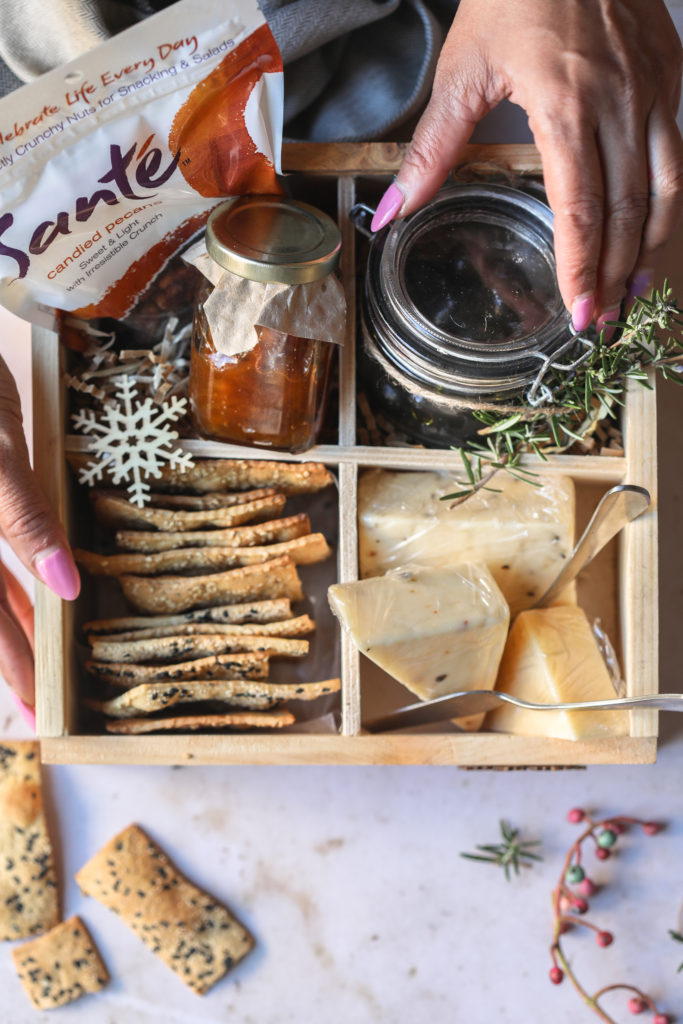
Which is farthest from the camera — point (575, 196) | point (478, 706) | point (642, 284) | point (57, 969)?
point (57, 969)

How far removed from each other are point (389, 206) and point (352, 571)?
0.40m

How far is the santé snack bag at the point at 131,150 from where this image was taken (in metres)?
0.75

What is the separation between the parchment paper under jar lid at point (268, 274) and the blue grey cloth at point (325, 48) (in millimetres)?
264

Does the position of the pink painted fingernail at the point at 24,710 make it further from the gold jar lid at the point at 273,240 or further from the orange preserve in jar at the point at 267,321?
the gold jar lid at the point at 273,240

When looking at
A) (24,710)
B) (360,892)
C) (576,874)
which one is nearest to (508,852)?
(576,874)

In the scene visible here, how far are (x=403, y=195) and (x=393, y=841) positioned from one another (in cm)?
86

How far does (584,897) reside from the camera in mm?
1217

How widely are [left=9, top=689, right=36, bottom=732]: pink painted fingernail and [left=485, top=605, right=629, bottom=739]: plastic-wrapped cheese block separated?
64 cm

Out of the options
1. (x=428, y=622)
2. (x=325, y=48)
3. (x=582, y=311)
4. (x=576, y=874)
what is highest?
(x=325, y=48)

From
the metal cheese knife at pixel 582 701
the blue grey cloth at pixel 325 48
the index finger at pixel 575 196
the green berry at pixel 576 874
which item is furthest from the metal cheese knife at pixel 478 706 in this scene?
the blue grey cloth at pixel 325 48

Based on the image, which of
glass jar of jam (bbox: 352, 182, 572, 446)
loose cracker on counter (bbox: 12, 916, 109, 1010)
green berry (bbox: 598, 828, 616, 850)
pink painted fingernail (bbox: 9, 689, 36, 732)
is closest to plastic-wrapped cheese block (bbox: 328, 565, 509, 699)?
glass jar of jam (bbox: 352, 182, 572, 446)

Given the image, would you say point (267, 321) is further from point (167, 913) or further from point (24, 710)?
point (167, 913)

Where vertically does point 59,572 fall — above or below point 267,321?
below

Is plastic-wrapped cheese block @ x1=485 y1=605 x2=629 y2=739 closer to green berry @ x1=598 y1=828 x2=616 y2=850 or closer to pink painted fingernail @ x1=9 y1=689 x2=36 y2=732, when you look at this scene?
green berry @ x1=598 y1=828 x2=616 y2=850
